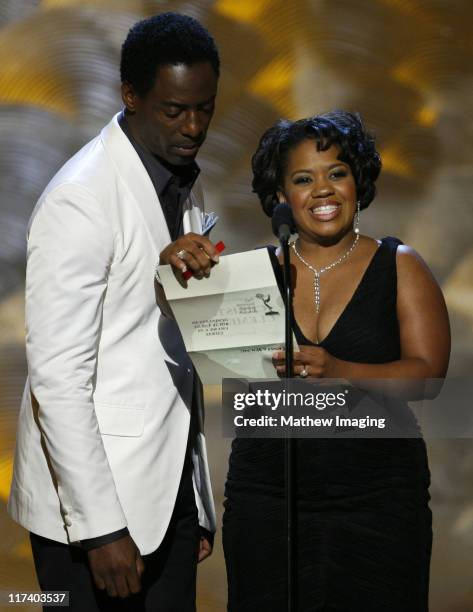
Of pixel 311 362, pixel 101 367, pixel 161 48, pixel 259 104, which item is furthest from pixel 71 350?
pixel 259 104

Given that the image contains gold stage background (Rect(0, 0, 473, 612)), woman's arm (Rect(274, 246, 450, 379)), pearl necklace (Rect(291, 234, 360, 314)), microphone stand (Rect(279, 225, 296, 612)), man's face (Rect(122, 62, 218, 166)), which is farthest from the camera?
gold stage background (Rect(0, 0, 473, 612))

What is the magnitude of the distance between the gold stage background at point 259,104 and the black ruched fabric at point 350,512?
1127mm

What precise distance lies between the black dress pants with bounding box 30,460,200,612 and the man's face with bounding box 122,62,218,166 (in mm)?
630

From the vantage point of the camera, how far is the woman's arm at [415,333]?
2.06 m

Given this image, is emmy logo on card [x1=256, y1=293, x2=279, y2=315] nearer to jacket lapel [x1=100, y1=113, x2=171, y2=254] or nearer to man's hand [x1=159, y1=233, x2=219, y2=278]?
man's hand [x1=159, y1=233, x2=219, y2=278]

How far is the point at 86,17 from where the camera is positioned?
3105 mm

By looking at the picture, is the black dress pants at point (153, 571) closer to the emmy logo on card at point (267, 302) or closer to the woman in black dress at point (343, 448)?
the woman in black dress at point (343, 448)

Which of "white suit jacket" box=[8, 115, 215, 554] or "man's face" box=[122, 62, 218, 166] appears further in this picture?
"man's face" box=[122, 62, 218, 166]

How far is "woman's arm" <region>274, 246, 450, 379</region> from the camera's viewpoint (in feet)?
6.77

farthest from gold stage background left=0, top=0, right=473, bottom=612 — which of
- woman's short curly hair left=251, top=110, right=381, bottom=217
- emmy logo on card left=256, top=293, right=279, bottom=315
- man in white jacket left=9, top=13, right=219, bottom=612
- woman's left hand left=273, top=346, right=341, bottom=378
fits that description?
emmy logo on card left=256, top=293, right=279, bottom=315

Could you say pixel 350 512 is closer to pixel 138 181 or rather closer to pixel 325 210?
pixel 325 210

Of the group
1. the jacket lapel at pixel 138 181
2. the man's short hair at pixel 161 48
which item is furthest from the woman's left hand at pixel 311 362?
the man's short hair at pixel 161 48

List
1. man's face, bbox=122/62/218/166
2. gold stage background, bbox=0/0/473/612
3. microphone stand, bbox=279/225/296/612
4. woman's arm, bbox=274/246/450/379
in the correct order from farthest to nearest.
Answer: gold stage background, bbox=0/0/473/612
woman's arm, bbox=274/246/450/379
man's face, bbox=122/62/218/166
microphone stand, bbox=279/225/296/612

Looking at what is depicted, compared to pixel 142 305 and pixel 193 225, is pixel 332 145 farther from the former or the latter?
pixel 142 305
